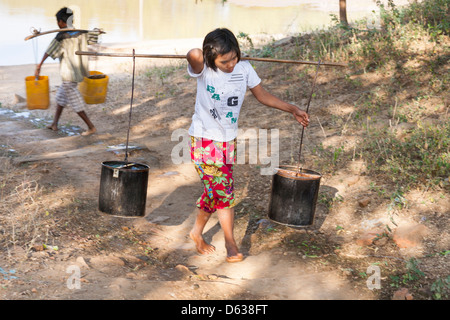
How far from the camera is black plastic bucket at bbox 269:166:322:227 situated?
382cm

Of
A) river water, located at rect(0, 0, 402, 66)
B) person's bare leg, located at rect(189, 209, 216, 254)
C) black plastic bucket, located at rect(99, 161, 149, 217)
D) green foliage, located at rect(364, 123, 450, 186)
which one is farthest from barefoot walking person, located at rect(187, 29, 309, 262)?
river water, located at rect(0, 0, 402, 66)

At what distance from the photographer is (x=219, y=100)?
11.7 feet

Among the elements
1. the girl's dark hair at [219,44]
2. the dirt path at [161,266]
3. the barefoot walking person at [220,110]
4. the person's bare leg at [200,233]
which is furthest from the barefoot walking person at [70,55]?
the girl's dark hair at [219,44]

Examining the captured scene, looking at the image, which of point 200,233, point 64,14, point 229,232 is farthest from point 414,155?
point 64,14

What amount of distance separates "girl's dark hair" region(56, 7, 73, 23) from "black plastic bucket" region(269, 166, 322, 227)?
13.5ft

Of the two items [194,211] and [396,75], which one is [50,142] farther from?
[396,75]

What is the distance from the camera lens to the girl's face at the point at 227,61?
3.38 metres

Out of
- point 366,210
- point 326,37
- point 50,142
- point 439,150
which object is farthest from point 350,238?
point 326,37

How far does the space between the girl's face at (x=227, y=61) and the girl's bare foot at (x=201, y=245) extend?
4.49ft

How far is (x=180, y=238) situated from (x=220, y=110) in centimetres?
134

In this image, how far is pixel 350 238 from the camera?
13.9 ft

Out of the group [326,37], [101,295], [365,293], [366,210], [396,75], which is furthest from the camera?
[326,37]

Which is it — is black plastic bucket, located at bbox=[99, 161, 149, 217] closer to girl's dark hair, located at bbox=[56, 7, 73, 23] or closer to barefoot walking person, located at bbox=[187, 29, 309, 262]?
barefoot walking person, located at bbox=[187, 29, 309, 262]

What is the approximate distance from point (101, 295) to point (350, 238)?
7.03 feet
